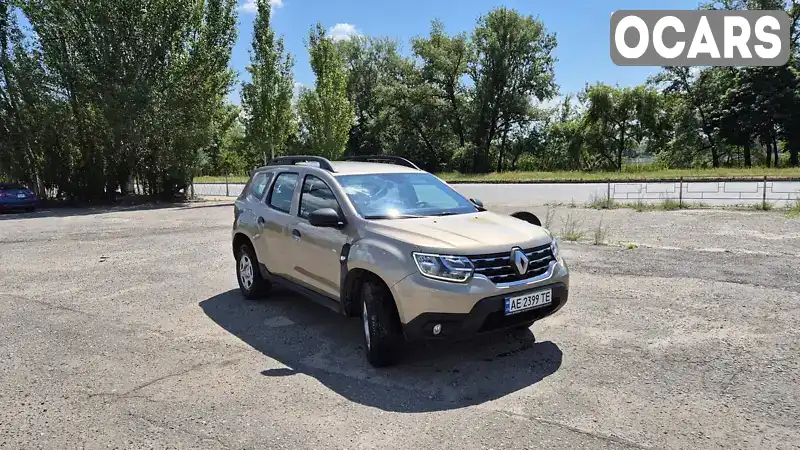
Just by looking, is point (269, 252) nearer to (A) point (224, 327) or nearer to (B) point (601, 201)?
(A) point (224, 327)

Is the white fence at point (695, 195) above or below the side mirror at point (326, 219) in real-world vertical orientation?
below

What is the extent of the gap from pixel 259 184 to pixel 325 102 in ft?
95.5

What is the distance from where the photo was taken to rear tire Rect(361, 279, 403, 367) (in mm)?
4359

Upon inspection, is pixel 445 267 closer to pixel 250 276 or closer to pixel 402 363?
pixel 402 363

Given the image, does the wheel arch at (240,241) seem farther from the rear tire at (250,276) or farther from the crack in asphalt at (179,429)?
the crack in asphalt at (179,429)

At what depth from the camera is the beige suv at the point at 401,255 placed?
161 inches

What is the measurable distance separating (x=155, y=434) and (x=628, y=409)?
3.11 m

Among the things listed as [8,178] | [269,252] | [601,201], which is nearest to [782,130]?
[601,201]

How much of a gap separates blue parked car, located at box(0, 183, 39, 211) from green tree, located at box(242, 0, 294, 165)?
11697 mm

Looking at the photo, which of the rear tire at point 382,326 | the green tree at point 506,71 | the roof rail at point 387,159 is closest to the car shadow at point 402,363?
the rear tire at point 382,326

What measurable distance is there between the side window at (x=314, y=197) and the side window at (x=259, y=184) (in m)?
1.02

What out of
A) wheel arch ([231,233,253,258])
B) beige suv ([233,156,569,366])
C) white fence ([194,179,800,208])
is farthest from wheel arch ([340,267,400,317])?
white fence ([194,179,800,208])

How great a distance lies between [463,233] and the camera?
4.45 metres

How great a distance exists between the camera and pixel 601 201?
56.6 feet
